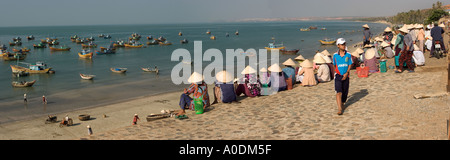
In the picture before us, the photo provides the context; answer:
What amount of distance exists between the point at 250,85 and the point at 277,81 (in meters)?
1.09

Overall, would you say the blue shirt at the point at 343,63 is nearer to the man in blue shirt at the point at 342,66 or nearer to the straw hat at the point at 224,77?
the man in blue shirt at the point at 342,66

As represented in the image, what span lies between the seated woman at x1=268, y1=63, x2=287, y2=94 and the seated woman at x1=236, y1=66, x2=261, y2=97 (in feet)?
1.90

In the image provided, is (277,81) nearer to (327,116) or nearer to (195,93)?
(195,93)

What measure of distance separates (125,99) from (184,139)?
15.2 metres

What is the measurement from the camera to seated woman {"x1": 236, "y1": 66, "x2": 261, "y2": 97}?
37.5 ft

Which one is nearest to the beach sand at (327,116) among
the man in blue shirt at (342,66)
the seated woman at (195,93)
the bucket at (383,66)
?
the bucket at (383,66)

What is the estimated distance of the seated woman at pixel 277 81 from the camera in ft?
38.7

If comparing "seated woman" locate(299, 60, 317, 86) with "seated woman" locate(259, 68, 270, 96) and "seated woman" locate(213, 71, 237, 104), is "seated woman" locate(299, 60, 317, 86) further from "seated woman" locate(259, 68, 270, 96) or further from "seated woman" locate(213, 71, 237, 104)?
"seated woman" locate(213, 71, 237, 104)

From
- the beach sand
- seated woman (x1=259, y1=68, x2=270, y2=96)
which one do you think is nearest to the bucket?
the beach sand

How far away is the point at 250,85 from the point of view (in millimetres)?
11438

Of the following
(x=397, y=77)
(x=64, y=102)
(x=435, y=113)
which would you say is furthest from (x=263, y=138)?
(x=64, y=102)

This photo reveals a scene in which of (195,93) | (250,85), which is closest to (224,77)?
(195,93)

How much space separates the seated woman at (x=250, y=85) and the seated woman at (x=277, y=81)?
0.58 m
